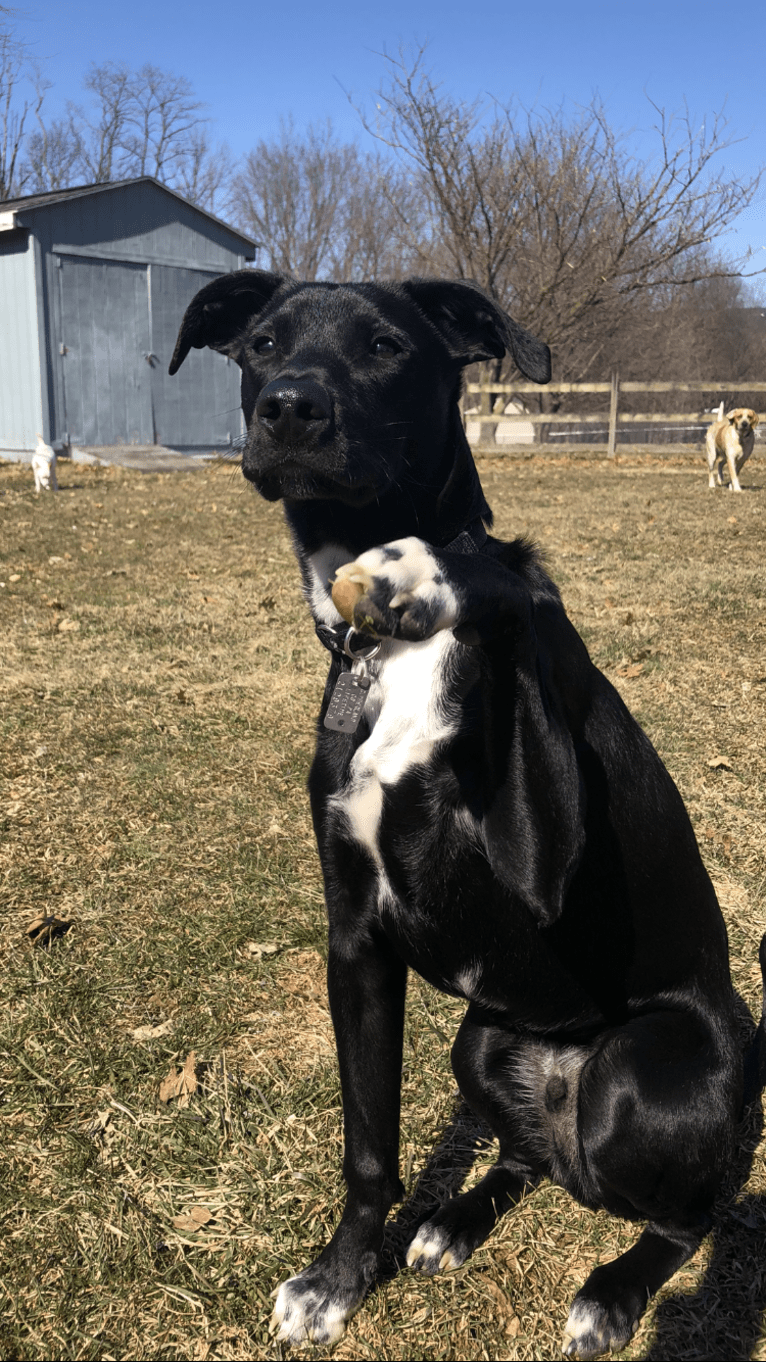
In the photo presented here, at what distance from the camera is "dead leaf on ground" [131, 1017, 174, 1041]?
2.64 m

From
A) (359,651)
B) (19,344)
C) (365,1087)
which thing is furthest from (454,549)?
(19,344)

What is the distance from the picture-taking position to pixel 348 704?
1.90 meters

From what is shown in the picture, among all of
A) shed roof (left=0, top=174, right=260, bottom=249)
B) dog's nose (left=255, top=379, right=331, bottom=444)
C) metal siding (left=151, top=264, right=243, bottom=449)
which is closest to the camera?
dog's nose (left=255, top=379, right=331, bottom=444)

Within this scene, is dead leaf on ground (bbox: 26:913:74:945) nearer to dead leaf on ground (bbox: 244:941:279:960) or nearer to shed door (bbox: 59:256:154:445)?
dead leaf on ground (bbox: 244:941:279:960)

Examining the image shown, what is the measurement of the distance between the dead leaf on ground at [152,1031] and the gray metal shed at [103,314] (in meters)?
17.7

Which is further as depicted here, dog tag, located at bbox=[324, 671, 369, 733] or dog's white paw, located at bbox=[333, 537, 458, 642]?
dog tag, located at bbox=[324, 671, 369, 733]

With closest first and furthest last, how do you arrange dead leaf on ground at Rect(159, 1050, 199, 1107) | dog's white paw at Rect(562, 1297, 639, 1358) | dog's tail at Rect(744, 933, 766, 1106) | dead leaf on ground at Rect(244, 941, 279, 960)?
1. dog's white paw at Rect(562, 1297, 639, 1358)
2. dog's tail at Rect(744, 933, 766, 1106)
3. dead leaf on ground at Rect(159, 1050, 199, 1107)
4. dead leaf on ground at Rect(244, 941, 279, 960)

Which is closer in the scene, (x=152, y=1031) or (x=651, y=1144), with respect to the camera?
(x=651, y=1144)

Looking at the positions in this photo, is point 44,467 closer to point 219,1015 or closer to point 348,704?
point 219,1015

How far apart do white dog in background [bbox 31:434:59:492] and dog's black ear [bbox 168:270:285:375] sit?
11.8 m

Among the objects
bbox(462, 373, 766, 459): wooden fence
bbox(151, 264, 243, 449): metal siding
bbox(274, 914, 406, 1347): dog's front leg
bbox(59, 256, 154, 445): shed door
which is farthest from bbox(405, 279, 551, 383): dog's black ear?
bbox(462, 373, 766, 459): wooden fence

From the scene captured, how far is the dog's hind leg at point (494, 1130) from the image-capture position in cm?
198

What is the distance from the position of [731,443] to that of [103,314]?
39.3 ft

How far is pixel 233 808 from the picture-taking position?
398 centimetres
